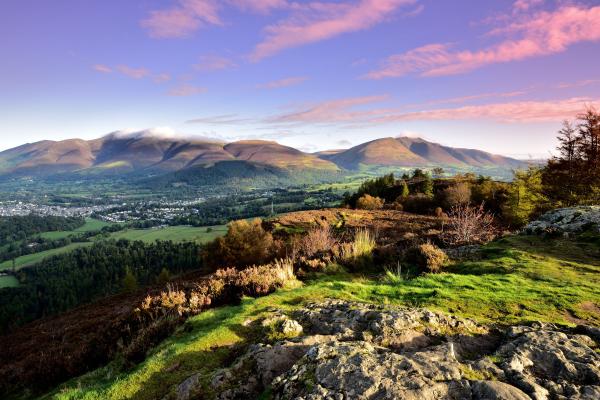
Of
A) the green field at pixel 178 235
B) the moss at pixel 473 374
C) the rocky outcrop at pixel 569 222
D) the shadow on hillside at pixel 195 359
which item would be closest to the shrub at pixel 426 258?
the rocky outcrop at pixel 569 222

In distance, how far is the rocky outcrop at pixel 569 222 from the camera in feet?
61.1

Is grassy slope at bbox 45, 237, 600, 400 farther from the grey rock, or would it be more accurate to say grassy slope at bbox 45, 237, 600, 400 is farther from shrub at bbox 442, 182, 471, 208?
shrub at bbox 442, 182, 471, 208

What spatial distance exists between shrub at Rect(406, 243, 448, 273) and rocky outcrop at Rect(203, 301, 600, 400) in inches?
290

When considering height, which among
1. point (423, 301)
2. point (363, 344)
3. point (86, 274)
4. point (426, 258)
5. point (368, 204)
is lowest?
point (86, 274)

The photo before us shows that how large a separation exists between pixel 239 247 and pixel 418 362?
93.1 feet

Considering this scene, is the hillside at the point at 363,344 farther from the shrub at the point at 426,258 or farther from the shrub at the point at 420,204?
the shrub at the point at 420,204

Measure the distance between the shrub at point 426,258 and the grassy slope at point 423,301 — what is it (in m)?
0.69

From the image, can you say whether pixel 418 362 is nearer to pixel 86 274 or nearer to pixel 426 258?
pixel 426 258

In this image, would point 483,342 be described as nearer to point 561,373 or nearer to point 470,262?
point 561,373

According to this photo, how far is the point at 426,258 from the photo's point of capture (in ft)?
50.9

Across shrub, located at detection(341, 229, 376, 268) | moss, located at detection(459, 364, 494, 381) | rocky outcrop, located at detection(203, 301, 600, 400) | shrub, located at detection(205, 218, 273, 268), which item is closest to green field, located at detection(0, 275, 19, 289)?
shrub, located at detection(205, 218, 273, 268)

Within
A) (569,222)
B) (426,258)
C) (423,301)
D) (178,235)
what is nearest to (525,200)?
(569,222)

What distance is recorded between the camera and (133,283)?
58.7 m

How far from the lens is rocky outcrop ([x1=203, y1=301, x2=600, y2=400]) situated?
187 inches
